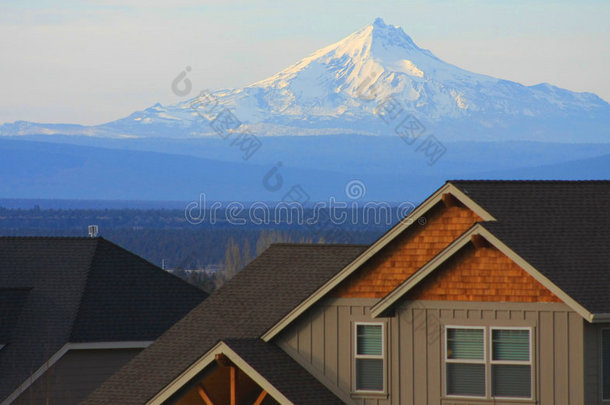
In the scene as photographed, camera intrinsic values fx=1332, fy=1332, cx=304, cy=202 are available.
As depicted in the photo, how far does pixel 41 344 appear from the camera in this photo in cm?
3375

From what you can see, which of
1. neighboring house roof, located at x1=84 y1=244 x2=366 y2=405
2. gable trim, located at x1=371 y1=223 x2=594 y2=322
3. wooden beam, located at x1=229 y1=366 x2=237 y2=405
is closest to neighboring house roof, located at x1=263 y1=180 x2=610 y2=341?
gable trim, located at x1=371 y1=223 x2=594 y2=322

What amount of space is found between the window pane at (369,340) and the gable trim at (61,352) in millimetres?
10430

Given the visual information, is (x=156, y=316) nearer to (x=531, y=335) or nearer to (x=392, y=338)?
(x=392, y=338)

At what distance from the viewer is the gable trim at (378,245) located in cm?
2336

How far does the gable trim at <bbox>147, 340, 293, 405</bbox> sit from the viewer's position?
23.3 m

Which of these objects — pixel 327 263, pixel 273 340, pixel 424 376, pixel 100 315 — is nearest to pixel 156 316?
pixel 100 315

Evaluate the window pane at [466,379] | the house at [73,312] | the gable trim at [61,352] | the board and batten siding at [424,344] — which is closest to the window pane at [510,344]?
the board and batten siding at [424,344]

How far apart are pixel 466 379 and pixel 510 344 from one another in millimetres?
1007

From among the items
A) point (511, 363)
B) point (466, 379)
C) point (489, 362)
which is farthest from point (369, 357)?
point (511, 363)

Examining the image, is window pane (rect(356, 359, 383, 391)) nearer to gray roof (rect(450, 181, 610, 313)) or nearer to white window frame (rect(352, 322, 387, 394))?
white window frame (rect(352, 322, 387, 394))

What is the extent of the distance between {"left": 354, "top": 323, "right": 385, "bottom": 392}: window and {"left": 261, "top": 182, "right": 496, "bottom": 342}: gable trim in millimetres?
914

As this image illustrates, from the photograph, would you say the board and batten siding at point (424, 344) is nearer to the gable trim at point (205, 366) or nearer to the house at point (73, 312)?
the gable trim at point (205, 366)

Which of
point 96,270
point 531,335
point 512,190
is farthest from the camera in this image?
point 96,270

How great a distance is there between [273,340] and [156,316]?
11.1 metres
